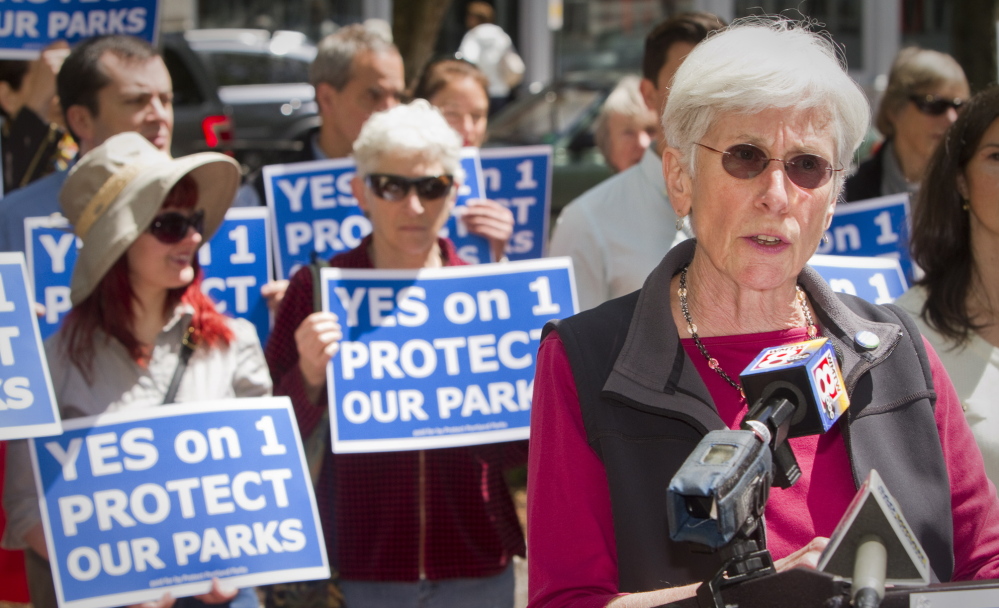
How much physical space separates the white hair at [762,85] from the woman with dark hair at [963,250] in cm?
102

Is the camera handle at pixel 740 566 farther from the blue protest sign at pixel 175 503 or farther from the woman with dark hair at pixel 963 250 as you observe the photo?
the blue protest sign at pixel 175 503

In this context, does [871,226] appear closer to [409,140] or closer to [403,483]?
[409,140]

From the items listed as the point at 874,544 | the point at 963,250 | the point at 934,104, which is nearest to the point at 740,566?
the point at 874,544

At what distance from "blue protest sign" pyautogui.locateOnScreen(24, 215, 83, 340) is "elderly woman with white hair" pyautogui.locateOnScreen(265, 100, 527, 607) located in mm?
939

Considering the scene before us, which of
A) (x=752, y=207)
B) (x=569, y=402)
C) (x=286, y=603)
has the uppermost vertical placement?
(x=752, y=207)

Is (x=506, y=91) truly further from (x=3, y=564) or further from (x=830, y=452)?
(x=830, y=452)

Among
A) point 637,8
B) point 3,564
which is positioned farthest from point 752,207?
point 637,8

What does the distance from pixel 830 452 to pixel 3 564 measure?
265 cm

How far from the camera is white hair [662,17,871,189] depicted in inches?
80.6

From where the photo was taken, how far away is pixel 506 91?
1641cm

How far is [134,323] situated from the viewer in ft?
10.8

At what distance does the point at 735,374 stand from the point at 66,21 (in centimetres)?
453

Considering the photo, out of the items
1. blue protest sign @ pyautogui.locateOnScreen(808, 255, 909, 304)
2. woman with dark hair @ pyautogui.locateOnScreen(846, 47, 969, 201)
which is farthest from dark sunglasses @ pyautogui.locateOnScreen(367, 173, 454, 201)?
woman with dark hair @ pyautogui.locateOnScreen(846, 47, 969, 201)

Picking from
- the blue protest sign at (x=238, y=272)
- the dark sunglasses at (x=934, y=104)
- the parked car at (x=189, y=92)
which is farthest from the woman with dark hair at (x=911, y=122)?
the parked car at (x=189, y=92)
